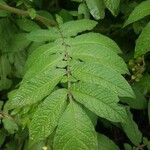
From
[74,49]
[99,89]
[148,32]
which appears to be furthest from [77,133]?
[148,32]

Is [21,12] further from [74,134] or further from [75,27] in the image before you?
A: [74,134]

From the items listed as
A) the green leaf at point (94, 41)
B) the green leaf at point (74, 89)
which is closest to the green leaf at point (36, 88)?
the green leaf at point (74, 89)

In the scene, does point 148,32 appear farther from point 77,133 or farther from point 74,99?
point 77,133

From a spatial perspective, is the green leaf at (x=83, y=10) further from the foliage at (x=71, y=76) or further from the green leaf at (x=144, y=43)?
the green leaf at (x=144, y=43)

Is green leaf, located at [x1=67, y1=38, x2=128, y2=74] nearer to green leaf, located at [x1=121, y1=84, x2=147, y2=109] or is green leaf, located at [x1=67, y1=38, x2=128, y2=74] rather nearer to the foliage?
the foliage

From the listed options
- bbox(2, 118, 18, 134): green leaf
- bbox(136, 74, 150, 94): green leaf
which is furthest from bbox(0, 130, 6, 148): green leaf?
bbox(136, 74, 150, 94): green leaf

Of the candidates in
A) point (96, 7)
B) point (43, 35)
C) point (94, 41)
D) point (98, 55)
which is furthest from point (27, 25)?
point (98, 55)

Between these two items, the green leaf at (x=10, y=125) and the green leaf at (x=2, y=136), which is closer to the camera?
the green leaf at (x=10, y=125)
